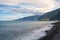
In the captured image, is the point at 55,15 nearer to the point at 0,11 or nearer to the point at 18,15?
the point at 18,15

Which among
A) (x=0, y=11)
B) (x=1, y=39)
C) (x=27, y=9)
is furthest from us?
(x=1, y=39)

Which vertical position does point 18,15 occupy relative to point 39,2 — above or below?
below

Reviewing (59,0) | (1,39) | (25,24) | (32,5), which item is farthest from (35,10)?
(1,39)

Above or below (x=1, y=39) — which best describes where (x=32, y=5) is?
above

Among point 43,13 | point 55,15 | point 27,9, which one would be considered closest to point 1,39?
point 27,9

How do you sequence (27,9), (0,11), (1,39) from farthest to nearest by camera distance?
(1,39) → (27,9) → (0,11)

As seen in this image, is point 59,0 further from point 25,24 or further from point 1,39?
point 1,39

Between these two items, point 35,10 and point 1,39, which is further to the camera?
point 1,39

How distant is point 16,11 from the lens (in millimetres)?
2820

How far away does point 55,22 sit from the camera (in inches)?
118

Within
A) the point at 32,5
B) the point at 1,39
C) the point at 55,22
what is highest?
the point at 32,5

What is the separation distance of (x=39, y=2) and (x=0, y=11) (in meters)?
0.84

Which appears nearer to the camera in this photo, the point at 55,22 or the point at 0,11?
the point at 0,11

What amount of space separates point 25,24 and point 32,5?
0.43 meters
